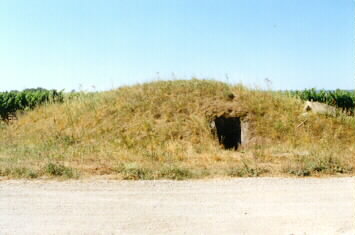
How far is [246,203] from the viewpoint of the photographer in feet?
20.9

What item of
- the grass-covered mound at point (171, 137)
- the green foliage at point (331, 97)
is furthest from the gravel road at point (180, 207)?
the green foliage at point (331, 97)

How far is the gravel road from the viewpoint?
5195mm

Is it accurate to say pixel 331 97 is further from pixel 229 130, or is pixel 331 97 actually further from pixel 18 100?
pixel 18 100

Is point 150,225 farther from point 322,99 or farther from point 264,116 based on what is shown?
point 322,99

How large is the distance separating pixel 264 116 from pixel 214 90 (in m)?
2.45

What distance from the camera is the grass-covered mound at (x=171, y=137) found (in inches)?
357

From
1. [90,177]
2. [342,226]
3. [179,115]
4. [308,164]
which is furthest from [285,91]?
[342,226]

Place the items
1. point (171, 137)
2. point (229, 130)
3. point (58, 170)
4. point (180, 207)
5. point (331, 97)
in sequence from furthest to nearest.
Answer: point (331, 97)
point (229, 130)
point (171, 137)
point (58, 170)
point (180, 207)

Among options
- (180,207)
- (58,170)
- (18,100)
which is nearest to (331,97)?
(18,100)

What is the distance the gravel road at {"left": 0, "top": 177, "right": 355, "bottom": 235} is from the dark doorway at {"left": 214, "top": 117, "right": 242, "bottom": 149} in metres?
6.74

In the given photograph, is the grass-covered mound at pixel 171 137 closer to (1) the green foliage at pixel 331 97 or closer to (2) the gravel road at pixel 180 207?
(2) the gravel road at pixel 180 207

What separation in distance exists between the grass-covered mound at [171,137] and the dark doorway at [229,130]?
31cm

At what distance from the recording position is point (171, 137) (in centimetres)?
1354

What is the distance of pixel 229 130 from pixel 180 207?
9322 mm
